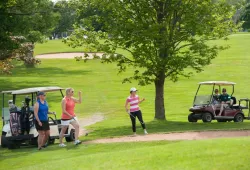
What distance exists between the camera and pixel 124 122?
88.9 feet

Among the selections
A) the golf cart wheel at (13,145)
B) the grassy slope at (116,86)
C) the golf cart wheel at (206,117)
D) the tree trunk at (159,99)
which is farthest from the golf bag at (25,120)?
the golf cart wheel at (206,117)

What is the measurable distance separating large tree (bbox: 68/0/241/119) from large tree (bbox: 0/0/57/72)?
31.4 feet

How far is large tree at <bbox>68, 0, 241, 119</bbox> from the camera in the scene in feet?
77.4

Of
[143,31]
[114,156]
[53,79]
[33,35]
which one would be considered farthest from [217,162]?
[53,79]

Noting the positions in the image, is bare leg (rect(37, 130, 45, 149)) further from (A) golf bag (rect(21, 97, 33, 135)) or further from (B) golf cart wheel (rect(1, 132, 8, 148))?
(B) golf cart wheel (rect(1, 132, 8, 148))

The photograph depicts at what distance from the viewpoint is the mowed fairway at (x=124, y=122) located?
1191 centimetres

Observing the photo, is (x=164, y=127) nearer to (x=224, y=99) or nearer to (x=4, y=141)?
(x=224, y=99)

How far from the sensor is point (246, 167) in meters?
10.7

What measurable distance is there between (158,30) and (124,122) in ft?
18.6

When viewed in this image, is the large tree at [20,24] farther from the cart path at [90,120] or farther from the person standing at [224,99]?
the person standing at [224,99]

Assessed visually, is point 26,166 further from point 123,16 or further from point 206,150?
point 123,16

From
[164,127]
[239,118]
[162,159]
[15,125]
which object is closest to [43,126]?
[15,125]

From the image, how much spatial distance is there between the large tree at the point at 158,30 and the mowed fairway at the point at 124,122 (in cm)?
280

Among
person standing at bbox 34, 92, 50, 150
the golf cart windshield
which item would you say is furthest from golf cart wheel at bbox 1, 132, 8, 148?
the golf cart windshield
